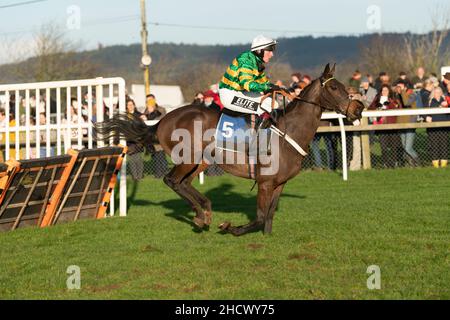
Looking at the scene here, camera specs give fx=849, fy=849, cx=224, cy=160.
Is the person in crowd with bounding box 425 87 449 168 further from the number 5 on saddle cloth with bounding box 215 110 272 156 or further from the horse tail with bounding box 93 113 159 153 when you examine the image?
the number 5 on saddle cloth with bounding box 215 110 272 156

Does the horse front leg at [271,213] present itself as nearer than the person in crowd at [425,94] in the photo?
Yes

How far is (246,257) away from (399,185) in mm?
5894

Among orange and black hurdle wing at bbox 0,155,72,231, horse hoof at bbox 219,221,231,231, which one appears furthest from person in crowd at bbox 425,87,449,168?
orange and black hurdle wing at bbox 0,155,72,231

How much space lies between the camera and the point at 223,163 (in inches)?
371

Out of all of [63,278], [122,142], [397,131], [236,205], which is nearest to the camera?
[63,278]

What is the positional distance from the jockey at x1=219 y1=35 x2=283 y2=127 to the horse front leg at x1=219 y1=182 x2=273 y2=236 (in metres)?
0.69

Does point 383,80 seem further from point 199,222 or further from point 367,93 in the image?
point 199,222

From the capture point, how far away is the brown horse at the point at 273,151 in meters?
9.02

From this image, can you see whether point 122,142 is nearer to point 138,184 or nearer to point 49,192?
point 49,192

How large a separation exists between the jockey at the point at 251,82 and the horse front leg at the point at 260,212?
27.3 inches

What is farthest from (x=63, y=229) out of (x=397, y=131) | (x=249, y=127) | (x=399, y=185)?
(x=397, y=131)

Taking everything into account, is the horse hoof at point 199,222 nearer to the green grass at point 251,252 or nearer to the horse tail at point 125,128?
the green grass at point 251,252

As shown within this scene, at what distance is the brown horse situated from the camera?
29.6ft

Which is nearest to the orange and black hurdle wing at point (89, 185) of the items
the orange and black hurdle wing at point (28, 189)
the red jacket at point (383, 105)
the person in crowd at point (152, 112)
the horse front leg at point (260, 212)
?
the orange and black hurdle wing at point (28, 189)
